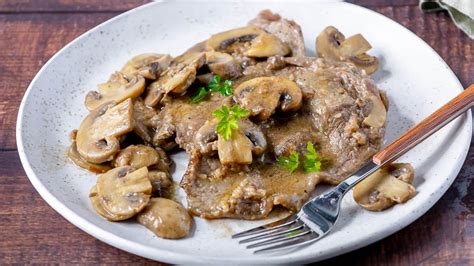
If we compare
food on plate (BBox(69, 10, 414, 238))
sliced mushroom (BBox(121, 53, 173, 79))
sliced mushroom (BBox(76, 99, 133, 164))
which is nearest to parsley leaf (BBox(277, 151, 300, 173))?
food on plate (BBox(69, 10, 414, 238))

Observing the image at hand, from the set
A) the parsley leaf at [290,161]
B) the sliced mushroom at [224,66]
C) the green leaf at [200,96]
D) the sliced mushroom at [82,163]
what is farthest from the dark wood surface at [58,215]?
the sliced mushroom at [224,66]

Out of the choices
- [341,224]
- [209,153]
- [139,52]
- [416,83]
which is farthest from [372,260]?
[139,52]

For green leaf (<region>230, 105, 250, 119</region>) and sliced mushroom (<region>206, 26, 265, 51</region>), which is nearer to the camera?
green leaf (<region>230, 105, 250, 119</region>)

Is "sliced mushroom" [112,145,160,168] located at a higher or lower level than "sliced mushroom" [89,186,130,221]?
higher

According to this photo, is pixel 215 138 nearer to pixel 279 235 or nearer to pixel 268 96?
pixel 268 96

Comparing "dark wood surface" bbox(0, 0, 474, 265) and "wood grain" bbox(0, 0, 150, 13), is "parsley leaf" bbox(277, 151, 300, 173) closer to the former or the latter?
"dark wood surface" bbox(0, 0, 474, 265)

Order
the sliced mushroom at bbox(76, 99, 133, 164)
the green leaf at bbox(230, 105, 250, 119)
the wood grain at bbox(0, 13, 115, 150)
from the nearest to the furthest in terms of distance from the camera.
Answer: the green leaf at bbox(230, 105, 250, 119) < the sliced mushroom at bbox(76, 99, 133, 164) < the wood grain at bbox(0, 13, 115, 150)
